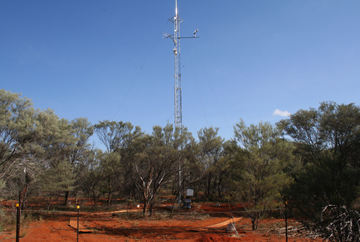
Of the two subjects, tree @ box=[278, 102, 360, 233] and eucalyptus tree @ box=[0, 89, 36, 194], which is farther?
eucalyptus tree @ box=[0, 89, 36, 194]

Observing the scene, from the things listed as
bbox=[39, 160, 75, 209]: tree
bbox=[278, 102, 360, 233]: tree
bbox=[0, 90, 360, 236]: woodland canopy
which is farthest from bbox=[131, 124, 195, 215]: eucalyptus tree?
bbox=[278, 102, 360, 233]: tree

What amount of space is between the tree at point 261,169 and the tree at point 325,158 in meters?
1.40

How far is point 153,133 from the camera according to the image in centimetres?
2305

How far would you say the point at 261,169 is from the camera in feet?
55.6

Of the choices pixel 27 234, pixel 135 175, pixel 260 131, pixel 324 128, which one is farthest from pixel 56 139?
pixel 324 128

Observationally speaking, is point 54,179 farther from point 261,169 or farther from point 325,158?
point 325,158

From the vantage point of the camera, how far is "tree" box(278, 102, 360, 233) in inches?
368

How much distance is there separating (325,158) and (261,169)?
23.4ft

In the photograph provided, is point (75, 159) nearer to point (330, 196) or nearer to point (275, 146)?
point (275, 146)

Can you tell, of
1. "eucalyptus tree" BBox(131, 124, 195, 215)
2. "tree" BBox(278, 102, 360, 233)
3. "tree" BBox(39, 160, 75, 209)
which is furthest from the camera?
"eucalyptus tree" BBox(131, 124, 195, 215)

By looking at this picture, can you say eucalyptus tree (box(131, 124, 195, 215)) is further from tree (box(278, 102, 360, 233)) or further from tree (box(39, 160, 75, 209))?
tree (box(278, 102, 360, 233))

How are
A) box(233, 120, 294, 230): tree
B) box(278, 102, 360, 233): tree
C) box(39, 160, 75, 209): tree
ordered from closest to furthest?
box(278, 102, 360, 233): tree → box(233, 120, 294, 230): tree → box(39, 160, 75, 209): tree

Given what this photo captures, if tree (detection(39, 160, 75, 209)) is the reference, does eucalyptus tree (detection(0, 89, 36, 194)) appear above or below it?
above

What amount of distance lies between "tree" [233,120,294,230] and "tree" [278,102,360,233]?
1404 millimetres
